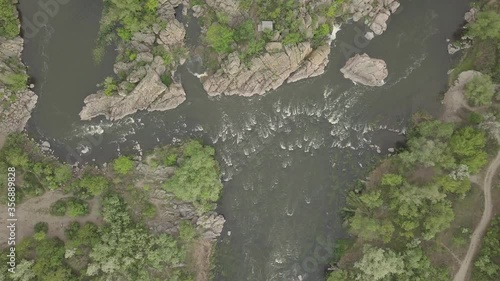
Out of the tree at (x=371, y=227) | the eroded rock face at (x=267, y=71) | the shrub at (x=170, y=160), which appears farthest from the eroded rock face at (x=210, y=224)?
the tree at (x=371, y=227)

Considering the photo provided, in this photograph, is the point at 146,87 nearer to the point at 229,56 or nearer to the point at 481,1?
the point at 229,56

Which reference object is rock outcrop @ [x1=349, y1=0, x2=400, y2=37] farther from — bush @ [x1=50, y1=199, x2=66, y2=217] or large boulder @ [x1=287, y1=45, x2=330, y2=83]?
bush @ [x1=50, y1=199, x2=66, y2=217]

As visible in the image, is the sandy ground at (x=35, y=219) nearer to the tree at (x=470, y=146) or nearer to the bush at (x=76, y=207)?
the bush at (x=76, y=207)

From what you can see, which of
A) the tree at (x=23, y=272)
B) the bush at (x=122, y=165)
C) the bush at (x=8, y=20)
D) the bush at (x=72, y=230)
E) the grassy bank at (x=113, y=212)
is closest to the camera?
the tree at (x=23, y=272)

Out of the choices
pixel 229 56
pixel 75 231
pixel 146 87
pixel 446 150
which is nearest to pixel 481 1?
pixel 446 150

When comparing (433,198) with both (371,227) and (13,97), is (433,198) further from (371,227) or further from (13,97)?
(13,97)

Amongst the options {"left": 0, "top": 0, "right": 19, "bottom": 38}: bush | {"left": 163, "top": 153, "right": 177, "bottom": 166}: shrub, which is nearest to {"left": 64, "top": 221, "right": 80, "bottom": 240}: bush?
{"left": 163, "top": 153, "right": 177, "bottom": 166}: shrub
